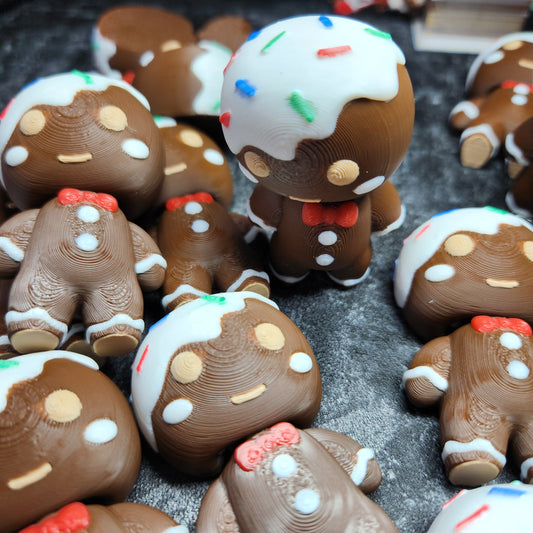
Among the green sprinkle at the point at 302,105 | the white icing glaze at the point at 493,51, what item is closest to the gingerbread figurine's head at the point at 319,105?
the green sprinkle at the point at 302,105

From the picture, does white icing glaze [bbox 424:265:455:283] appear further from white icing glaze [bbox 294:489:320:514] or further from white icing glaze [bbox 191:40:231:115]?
white icing glaze [bbox 191:40:231:115]

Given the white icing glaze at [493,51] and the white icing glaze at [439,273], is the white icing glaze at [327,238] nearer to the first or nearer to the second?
the white icing glaze at [439,273]

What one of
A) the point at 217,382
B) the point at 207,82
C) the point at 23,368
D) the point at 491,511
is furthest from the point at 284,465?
the point at 207,82

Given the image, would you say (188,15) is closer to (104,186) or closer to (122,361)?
(104,186)

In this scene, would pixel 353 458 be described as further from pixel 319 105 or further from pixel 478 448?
pixel 319 105

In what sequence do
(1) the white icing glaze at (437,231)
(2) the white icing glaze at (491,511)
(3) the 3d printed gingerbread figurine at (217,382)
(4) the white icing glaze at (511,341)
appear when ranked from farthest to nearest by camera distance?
(1) the white icing glaze at (437,231) → (4) the white icing glaze at (511,341) → (3) the 3d printed gingerbread figurine at (217,382) → (2) the white icing glaze at (491,511)

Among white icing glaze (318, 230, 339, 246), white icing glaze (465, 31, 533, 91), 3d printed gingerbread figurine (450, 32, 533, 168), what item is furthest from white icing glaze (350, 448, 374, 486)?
white icing glaze (465, 31, 533, 91)

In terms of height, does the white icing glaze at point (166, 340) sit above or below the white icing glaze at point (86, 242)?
below
